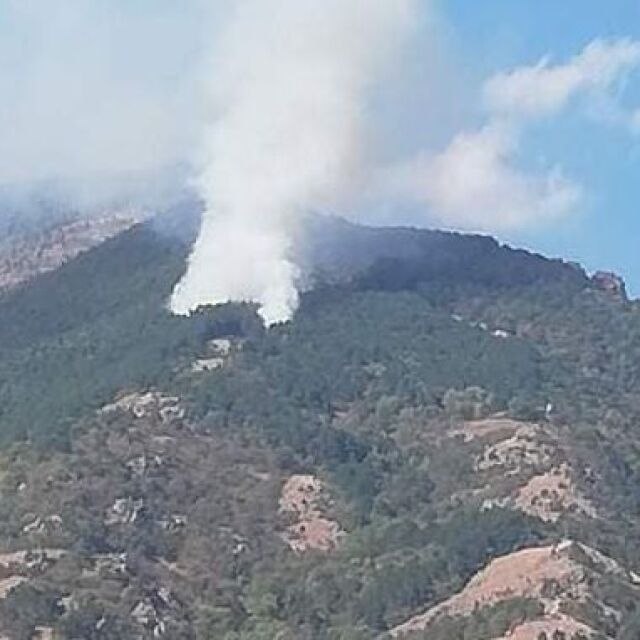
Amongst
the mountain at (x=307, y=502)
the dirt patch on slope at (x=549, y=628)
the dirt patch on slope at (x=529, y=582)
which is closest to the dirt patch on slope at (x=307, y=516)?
the mountain at (x=307, y=502)

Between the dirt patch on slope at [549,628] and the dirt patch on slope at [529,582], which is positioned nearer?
the dirt patch on slope at [549,628]

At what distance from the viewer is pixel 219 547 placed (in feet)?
520

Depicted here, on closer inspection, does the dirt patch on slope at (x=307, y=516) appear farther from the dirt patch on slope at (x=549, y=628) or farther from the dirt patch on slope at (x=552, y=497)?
the dirt patch on slope at (x=549, y=628)

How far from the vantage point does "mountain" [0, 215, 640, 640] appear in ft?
465

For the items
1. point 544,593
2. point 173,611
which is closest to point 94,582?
point 173,611

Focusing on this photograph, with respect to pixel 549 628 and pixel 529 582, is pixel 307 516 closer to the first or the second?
pixel 529 582

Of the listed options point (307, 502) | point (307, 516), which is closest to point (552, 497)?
point (307, 516)

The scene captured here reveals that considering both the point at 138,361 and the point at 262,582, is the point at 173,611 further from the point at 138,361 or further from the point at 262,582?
the point at 138,361

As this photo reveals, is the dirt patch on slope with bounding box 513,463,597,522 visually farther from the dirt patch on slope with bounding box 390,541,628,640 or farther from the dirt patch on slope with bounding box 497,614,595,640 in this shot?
the dirt patch on slope with bounding box 497,614,595,640

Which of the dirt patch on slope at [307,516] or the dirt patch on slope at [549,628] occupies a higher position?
the dirt patch on slope at [307,516]

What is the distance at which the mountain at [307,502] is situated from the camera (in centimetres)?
14175

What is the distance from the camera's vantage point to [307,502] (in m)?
169

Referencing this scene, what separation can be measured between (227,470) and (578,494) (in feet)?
87.0

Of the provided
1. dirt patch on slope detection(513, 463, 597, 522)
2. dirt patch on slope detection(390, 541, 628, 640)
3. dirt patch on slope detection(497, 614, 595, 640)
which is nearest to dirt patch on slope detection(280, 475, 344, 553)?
dirt patch on slope detection(513, 463, 597, 522)
